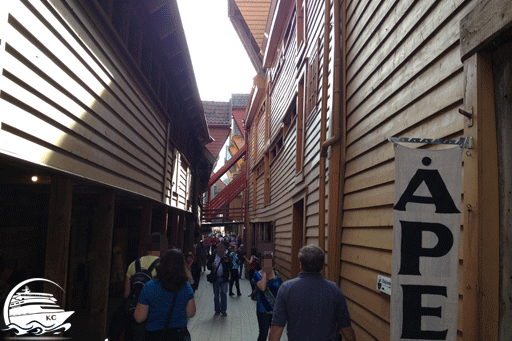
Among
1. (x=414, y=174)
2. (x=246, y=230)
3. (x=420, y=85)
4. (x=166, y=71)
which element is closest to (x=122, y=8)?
(x=166, y=71)

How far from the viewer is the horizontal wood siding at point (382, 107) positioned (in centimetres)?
341

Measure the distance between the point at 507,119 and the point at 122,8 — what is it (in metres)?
5.61

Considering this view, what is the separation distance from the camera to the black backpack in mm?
4387

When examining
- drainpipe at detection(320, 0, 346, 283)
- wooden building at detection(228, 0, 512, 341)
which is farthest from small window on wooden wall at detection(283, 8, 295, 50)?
drainpipe at detection(320, 0, 346, 283)

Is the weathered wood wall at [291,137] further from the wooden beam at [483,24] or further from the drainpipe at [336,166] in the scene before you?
the wooden beam at [483,24]

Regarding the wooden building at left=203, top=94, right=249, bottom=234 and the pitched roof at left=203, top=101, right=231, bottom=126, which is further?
the pitched roof at left=203, top=101, right=231, bottom=126

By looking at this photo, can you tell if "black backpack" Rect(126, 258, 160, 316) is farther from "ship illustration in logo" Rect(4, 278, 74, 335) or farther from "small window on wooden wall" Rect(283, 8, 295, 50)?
"small window on wooden wall" Rect(283, 8, 295, 50)

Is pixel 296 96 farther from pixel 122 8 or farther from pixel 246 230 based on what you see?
pixel 246 230

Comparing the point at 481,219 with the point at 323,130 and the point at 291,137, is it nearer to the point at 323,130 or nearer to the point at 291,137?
the point at 323,130

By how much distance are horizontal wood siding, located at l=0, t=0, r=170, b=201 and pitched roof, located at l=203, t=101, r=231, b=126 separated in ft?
74.1

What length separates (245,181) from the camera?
1070 inches

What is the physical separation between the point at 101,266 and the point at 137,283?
7.50 ft

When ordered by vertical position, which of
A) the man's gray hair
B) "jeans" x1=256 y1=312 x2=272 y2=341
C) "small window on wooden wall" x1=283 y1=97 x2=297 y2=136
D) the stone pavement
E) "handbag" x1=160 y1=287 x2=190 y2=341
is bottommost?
the stone pavement

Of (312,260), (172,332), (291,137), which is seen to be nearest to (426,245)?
(312,260)
